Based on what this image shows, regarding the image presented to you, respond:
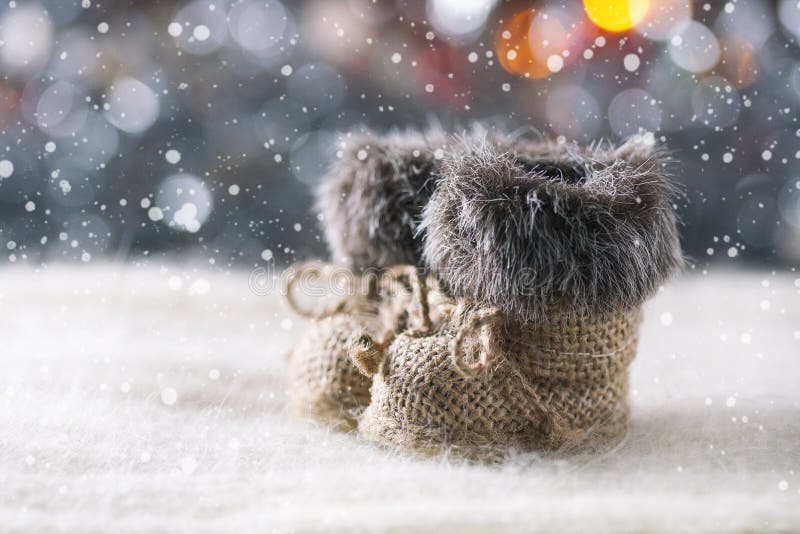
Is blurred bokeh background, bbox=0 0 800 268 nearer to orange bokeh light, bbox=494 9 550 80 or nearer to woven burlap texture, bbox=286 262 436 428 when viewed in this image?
orange bokeh light, bbox=494 9 550 80

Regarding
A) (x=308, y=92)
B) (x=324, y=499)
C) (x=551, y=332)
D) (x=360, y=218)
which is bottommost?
(x=324, y=499)

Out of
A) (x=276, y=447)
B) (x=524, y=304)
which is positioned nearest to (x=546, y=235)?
(x=524, y=304)

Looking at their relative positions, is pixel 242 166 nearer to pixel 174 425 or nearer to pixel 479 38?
pixel 479 38

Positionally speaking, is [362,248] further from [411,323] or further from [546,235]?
[546,235]

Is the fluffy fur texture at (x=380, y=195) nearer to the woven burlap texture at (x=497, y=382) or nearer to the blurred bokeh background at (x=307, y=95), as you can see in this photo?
the woven burlap texture at (x=497, y=382)

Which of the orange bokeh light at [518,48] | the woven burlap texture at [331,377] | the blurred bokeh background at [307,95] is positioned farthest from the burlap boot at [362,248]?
the orange bokeh light at [518,48]

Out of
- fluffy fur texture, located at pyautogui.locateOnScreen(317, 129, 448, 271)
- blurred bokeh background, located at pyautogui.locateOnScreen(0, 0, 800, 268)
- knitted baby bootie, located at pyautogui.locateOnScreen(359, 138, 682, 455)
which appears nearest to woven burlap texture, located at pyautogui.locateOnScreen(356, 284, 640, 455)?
knitted baby bootie, located at pyautogui.locateOnScreen(359, 138, 682, 455)

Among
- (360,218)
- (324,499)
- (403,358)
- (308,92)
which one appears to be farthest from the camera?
(308,92)

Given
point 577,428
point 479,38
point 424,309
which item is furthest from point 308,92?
point 577,428
